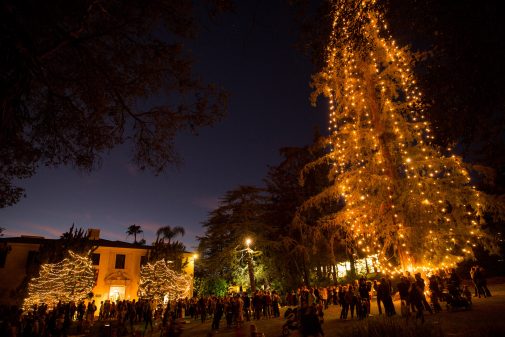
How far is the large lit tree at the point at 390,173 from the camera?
14484mm

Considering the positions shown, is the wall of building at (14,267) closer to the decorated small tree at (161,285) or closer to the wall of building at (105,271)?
the wall of building at (105,271)

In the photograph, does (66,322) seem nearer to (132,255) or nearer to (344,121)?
(344,121)

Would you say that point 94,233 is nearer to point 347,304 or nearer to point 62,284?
point 62,284

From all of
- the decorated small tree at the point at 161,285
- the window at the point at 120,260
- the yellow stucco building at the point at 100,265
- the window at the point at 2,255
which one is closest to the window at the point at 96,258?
the yellow stucco building at the point at 100,265

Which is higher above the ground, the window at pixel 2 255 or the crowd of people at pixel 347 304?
the window at pixel 2 255

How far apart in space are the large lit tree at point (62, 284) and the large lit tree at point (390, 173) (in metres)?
21.3

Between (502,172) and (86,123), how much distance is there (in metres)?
33.0

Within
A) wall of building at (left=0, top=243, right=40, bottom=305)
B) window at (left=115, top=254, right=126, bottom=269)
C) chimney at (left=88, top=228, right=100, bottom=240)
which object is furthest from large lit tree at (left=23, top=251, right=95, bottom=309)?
chimney at (left=88, top=228, right=100, bottom=240)

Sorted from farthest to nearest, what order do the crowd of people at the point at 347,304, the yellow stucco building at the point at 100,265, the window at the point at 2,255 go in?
the window at the point at 2,255
the yellow stucco building at the point at 100,265
the crowd of people at the point at 347,304

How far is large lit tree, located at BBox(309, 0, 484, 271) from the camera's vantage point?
14.5 m

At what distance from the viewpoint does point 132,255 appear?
40.6 meters

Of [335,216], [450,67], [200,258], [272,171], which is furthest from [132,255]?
[450,67]

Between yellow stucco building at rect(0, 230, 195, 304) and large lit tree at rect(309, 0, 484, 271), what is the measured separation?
2672cm

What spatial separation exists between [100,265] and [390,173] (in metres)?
35.9
